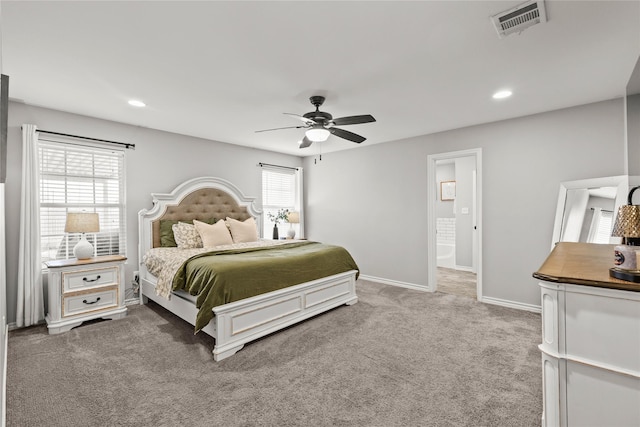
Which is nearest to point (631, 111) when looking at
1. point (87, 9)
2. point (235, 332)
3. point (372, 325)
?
point (372, 325)

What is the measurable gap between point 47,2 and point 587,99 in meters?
4.64

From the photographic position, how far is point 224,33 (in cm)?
197

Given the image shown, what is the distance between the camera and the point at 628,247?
1.17 metres

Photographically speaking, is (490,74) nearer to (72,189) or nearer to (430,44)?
(430,44)

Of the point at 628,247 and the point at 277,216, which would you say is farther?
the point at 277,216

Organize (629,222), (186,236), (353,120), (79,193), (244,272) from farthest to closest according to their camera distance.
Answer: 1. (186,236)
2. (79,193)
3. (353,120)
4. (244,272)
5. (629,222)

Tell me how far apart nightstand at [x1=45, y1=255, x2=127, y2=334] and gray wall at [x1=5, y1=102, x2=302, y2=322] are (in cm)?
55

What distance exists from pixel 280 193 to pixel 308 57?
3.91 m

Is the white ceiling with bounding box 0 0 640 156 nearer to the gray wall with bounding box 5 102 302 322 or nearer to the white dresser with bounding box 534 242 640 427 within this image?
the gray wall with bounding box 5 102 302 322

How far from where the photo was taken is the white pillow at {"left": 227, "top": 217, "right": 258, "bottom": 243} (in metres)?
4.51

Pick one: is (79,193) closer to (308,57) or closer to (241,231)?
(241,231)

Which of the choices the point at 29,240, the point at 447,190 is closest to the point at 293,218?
the point at 447,190

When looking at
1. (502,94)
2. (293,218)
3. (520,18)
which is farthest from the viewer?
(293,218)

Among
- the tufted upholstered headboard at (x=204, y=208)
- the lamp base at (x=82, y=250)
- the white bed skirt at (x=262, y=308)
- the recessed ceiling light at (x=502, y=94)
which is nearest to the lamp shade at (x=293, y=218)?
the tufted upholstered headboard at (x=204, y=208)
